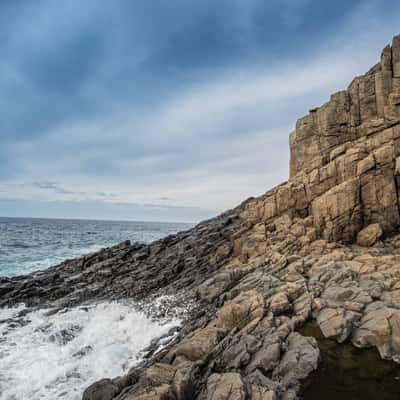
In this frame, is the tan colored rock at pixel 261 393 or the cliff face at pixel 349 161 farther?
the cliff face at pixel 349 161

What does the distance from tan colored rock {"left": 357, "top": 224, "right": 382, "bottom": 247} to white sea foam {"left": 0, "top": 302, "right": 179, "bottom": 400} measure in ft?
53.4

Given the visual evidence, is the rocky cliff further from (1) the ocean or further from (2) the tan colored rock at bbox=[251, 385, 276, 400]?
(1) the ocean

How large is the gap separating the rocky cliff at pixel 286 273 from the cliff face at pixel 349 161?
97 millimetres

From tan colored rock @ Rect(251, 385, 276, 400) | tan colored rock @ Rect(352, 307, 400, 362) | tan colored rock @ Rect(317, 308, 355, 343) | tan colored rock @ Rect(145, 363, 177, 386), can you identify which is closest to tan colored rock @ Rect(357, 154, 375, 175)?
tan colored rock @ Rect(352, 307, 400, 362)

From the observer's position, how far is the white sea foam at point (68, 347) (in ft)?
47.5

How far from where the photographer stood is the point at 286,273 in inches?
802

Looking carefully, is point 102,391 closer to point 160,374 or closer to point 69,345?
point 160,374

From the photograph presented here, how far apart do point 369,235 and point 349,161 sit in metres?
6.82

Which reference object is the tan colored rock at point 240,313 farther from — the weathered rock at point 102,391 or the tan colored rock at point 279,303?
the weathered rock at point 102,391

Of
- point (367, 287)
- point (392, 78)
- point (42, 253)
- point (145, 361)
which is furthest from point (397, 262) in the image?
point (42, 253)

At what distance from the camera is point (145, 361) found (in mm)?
15523

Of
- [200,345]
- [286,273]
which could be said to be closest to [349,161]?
[286,273]

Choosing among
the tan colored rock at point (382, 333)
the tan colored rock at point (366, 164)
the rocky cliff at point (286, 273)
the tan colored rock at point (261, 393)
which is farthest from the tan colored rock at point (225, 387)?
the tan colored rock at point (366, 164)

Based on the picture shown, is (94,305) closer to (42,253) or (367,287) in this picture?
(367,287)
